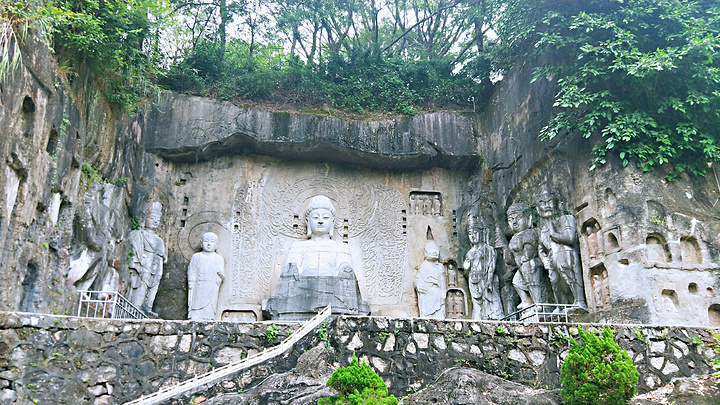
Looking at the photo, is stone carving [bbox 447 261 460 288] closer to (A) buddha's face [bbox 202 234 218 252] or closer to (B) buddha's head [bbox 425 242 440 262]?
(B) buddha's head [bbox 425 242 440 262]

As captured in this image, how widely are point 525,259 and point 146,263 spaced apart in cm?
716

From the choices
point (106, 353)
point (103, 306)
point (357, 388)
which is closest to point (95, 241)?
point (103, 306)

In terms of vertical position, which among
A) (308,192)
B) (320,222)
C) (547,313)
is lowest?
(547,313)

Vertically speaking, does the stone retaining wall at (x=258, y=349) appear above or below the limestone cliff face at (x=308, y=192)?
below

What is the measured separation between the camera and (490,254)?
14.0 m

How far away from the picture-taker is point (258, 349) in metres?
8.35

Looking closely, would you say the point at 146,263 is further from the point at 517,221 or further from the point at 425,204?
the point at 517,221

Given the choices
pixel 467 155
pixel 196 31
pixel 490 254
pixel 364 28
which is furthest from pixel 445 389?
pixel 364 28

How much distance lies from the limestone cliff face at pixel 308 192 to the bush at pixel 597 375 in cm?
377

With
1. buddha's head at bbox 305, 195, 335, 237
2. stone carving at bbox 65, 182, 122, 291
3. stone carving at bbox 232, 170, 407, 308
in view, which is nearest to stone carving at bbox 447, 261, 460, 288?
stone carving at bbox 232, 170, 407, 308

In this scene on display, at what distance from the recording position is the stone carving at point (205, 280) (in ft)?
43.3

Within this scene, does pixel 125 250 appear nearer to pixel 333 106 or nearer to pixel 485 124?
pixel 333 106

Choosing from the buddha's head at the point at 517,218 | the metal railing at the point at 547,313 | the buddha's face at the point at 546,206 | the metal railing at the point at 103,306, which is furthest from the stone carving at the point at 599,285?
the metal railing at the point at 103,306

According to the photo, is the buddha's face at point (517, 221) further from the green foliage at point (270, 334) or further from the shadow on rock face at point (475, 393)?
the green foliage at point (270, 334)
